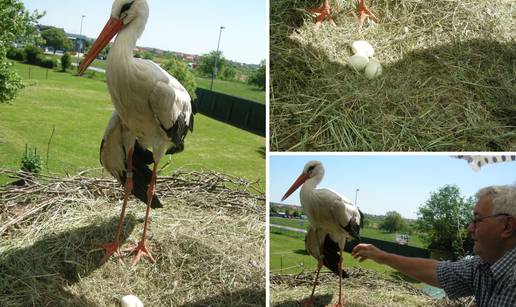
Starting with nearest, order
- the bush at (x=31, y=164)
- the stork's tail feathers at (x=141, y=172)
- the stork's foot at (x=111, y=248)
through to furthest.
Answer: the stork's foot at (x=111, y=248)
the stork's tail feathers at (x=141, y=172)
the bush at (x=31, y=164)

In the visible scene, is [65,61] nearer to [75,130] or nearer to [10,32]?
[75,130]

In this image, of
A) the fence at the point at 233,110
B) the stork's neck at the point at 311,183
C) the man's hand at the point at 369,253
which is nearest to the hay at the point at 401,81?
the stork's neck at the point at 311,183

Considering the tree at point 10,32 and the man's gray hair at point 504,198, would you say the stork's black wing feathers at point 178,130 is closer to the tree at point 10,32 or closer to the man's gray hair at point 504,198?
the man's gray hair at point 504,198

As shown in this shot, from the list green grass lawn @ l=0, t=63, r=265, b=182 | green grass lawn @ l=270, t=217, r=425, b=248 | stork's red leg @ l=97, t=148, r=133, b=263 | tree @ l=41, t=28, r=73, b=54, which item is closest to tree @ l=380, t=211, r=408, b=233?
green grass lawn @ l=270, t=217, r=425, b=248

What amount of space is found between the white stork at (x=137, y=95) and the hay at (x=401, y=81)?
0.43 meters

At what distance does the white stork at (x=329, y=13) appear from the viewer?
2539mm

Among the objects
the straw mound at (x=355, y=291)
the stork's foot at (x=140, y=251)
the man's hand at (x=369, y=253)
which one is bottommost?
the straw mound at (x=355, y=291)

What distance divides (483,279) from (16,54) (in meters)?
6.91

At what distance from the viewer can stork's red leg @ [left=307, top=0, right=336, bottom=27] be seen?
253cm

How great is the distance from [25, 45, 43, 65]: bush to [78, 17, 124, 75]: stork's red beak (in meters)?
5.54

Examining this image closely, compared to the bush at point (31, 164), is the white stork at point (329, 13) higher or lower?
higher

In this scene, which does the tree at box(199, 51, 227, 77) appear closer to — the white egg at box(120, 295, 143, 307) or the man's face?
the white egg at box(120, 295, 143, 307)

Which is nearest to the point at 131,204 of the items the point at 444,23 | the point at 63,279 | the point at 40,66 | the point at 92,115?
the point at 63,279

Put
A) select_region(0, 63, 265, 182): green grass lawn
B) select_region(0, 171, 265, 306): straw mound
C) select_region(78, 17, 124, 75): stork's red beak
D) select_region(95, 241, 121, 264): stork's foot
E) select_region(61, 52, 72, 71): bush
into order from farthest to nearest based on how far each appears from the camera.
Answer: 1. select_region(61, 52, 72, 71): bush
2. select_region(0, 63, 265, 182): green grass lawn
3. select_region(95, 241, 121, 264): stork's foot
4. select_region(0, 171, 265, 306): straw mound
5. select_region(78, 17, 124, 75): stork's red beak
